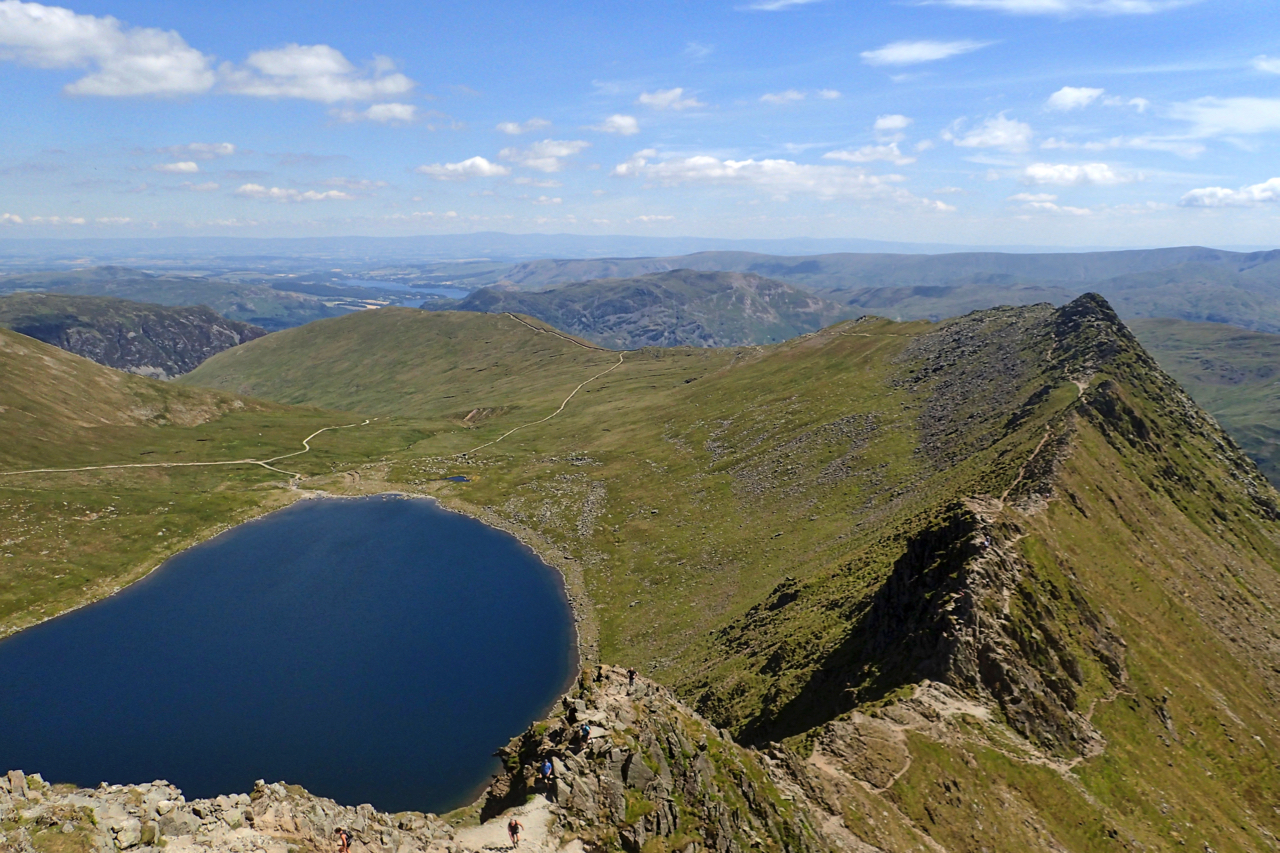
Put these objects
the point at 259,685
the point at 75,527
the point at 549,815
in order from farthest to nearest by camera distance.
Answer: the point at 75,527
the point at 259,685
the point at 549,815

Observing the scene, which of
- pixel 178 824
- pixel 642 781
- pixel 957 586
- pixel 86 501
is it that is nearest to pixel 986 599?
pixel 957 586

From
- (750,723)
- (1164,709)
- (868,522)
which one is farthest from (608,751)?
(868,522)

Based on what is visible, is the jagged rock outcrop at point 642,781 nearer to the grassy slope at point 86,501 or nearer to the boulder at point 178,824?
the boulder at point 178,824

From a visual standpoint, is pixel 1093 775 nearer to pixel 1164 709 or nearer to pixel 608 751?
pixel 1164 709

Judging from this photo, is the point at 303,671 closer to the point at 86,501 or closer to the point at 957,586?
the point at 957,586

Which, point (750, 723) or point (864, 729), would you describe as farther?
point (750, 723)

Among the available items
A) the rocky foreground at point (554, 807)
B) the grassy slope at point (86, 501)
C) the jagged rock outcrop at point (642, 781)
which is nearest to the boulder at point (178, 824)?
the rocky foreground at point (554, 807)

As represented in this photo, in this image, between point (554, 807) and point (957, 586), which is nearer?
point (554, 807)
